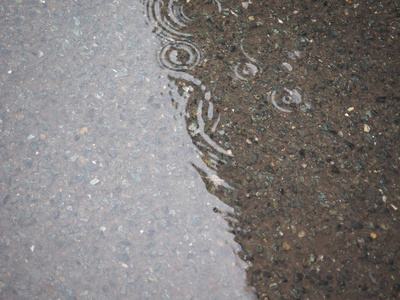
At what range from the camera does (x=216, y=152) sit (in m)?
1.87

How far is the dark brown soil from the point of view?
1.66 m

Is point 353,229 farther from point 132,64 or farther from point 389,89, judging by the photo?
point 132,64

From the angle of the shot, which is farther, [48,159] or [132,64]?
[132,64]

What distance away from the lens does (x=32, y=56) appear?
2.07 metres

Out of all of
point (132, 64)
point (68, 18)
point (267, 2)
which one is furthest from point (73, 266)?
point (267, 2)

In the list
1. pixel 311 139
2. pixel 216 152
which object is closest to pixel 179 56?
pixel 216 152

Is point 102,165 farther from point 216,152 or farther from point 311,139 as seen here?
point 311,139

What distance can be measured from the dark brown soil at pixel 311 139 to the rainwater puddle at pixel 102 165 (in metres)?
0.12

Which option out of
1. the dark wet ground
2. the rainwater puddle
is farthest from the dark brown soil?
the rainwater puddle

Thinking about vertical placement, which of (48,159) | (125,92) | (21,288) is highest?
(125,92)

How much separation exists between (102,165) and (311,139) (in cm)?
103

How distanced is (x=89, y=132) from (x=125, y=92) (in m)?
0.28

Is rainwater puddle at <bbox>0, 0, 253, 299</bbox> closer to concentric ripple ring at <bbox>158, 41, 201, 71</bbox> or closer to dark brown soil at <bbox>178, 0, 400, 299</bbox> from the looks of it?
concentric ripple ring at <bbox>158, 41, 201, 71</bbox>

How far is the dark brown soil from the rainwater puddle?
0.12m
